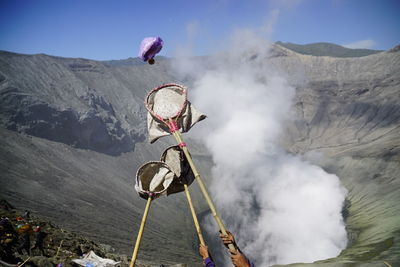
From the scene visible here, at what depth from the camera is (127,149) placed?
10600 cm

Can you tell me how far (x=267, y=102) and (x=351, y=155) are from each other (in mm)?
67587

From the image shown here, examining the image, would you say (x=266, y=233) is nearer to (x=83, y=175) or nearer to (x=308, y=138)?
(x=83, y=175)

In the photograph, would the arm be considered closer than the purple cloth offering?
Yes

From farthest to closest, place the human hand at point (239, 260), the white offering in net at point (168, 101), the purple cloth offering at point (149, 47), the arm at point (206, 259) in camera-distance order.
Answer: the white offering in net at point (168, 101) < the purple cloth offering at point (149, 47) < the arm at point (206, 259) < the human hand at point (239, 260)

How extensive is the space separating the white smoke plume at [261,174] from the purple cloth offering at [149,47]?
7441 centimetres

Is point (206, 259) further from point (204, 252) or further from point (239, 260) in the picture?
point (239, 260)

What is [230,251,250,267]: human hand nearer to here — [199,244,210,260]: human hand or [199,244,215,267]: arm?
[199,244,215,267]: arm

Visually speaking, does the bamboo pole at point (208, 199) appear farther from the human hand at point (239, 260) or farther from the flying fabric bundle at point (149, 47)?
the flying fabric bundle at point (149, 47)

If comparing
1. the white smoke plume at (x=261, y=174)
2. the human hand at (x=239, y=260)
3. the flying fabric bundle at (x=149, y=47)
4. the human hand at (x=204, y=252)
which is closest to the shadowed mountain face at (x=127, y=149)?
the white smoke plume at (x=261, y=174)

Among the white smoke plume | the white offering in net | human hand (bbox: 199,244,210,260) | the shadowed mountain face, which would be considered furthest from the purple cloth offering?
the white smoke plume

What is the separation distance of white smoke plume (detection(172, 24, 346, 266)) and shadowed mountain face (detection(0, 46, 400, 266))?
7.24 meters

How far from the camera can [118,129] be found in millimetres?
108375

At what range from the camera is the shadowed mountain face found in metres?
57.0

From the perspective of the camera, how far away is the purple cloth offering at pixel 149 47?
20.3ft
